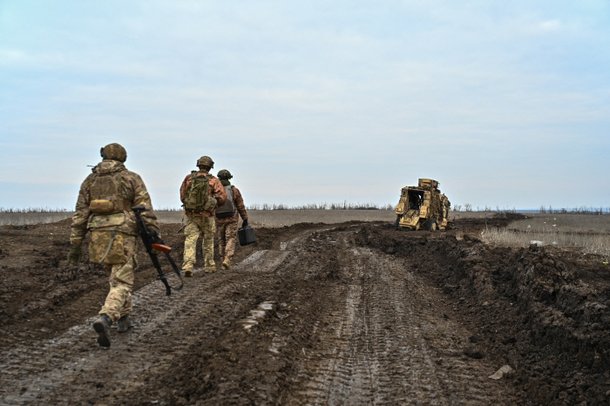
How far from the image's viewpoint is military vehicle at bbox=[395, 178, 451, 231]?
95.6 ft

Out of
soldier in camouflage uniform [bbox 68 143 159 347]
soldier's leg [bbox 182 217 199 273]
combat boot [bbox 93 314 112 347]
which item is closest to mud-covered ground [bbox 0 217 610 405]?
combat boot [bbox 93 314 112 347]

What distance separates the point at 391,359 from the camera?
A: 6.39 metres

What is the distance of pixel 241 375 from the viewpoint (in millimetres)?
5203

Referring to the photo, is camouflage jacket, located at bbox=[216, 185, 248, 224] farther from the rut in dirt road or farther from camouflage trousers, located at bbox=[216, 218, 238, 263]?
the rut in dirt road

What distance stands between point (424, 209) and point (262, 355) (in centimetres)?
2377

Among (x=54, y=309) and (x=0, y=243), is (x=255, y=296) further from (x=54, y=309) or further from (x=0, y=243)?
(x=0, y=243)

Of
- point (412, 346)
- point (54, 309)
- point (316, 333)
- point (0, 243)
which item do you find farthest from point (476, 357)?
point (0, 243)

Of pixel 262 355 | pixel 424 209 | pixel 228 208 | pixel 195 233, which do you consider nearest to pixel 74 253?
pixel 262 355

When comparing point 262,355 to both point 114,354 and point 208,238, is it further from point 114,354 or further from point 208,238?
point 208,238

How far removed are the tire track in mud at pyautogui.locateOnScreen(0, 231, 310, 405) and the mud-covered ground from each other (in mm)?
21

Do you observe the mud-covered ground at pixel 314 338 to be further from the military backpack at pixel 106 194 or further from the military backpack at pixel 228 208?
the military backpack at pixel 106 194

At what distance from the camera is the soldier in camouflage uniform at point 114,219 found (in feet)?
22.0

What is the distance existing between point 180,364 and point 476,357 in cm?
331

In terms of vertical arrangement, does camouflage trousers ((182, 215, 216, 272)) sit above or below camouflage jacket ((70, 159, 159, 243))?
below
